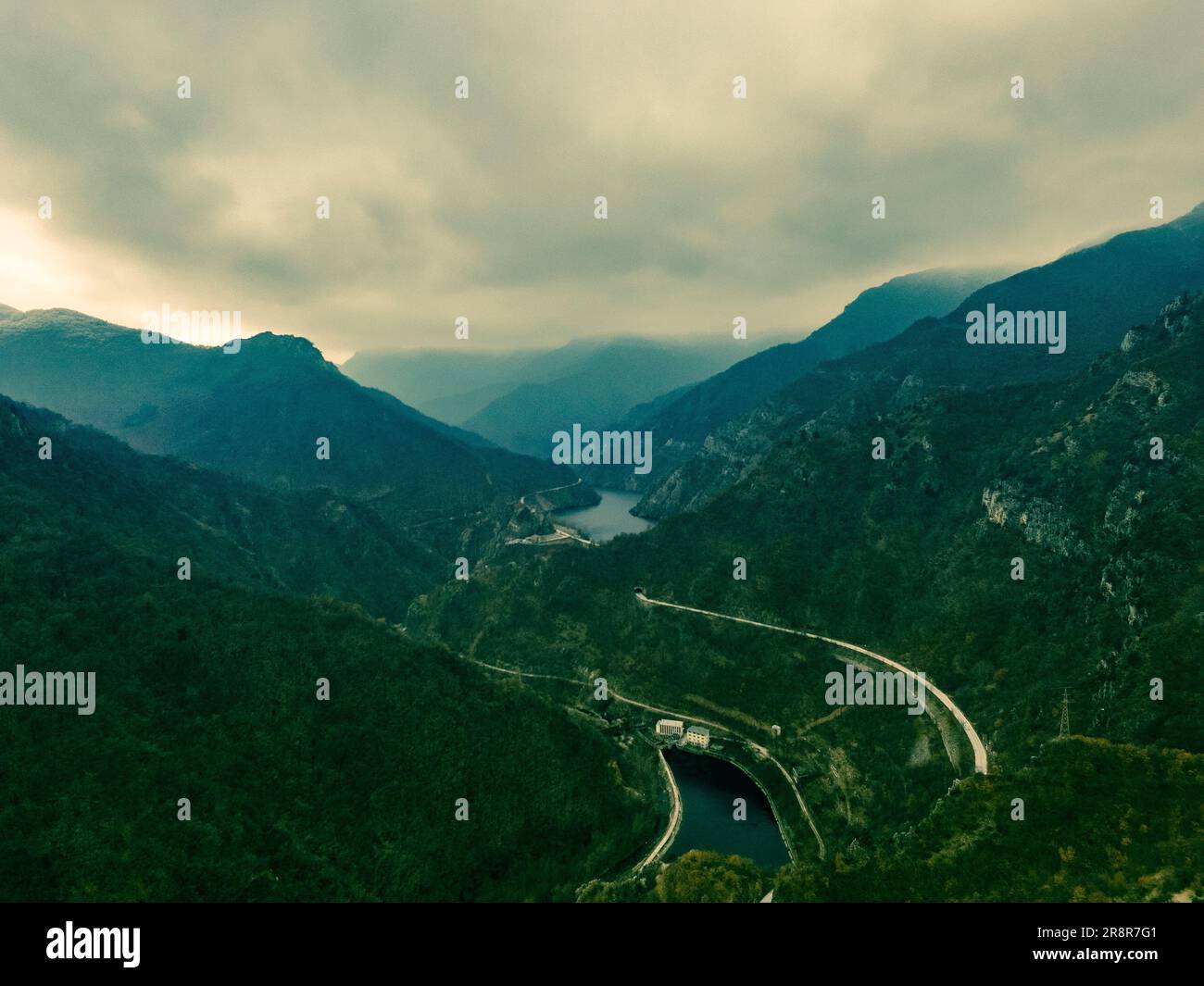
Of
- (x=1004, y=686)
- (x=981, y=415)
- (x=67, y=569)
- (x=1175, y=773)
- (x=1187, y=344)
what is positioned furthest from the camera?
(x=981, y=415)

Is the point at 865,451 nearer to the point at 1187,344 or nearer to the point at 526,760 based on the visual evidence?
the point at 1187,344

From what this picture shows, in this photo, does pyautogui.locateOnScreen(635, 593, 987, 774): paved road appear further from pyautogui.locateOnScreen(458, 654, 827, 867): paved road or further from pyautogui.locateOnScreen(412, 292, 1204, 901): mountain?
pyautogui.locateOnScreen(458, 654, 827, 867): paved road

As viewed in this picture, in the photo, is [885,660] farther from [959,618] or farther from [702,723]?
[702,723]

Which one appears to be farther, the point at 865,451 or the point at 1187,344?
the point at 865,451

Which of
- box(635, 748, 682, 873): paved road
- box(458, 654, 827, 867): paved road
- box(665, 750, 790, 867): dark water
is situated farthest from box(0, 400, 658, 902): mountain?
box(458, 654, 827, 867): paved road
